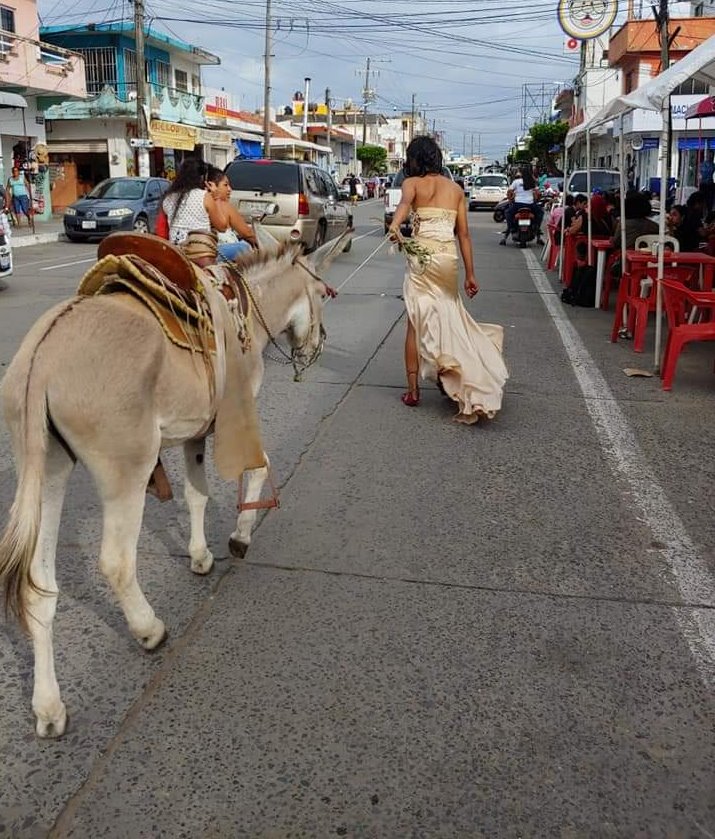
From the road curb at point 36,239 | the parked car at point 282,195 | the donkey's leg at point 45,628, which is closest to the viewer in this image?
the donkey's leg at point 45,628

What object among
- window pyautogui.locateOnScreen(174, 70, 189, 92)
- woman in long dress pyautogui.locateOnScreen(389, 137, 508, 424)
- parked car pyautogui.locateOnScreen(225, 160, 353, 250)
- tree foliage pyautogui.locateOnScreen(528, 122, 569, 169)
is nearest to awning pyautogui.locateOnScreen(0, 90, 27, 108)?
parked car pyautogui.locateOnScreen(225, 160, 353, 250)

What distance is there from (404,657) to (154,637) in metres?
0.95

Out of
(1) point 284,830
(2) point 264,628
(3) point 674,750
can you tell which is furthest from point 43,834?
(3) point 674,750

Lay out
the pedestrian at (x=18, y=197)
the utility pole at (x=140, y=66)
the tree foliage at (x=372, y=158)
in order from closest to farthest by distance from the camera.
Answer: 1. the pedestrian at (x=18, y=197)
2. the utility pole at (x=140, y=66)
3. the tree foliage at (x=372, y=158)

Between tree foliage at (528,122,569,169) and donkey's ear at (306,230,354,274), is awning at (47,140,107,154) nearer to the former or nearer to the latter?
tree foliage at (528,122,569,169)

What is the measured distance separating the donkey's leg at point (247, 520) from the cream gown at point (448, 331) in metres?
2.70

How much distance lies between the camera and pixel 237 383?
349 centimetres

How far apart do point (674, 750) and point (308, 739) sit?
1.18m

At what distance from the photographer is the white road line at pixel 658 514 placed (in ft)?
11.4

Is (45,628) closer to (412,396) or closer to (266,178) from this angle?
(412,396)

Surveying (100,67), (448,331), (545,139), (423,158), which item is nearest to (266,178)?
(423,158)

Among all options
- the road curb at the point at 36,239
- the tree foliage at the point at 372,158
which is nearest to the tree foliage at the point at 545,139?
the tree foliage at the point at 372,158

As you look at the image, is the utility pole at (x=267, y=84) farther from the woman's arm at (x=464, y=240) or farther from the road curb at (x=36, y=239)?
the woman's arm at (x=464, y=240)

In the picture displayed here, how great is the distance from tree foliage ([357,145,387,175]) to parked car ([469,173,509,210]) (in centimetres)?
5532
